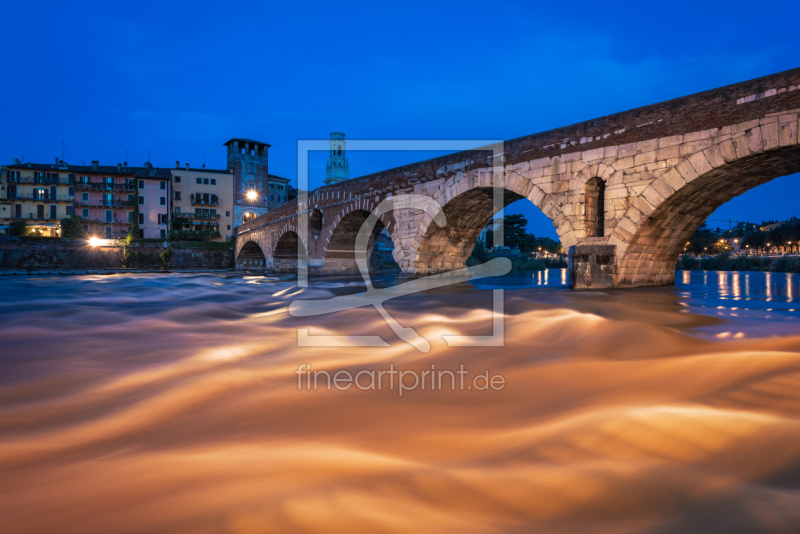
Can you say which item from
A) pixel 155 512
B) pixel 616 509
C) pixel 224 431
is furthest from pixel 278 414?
pixel 616 509

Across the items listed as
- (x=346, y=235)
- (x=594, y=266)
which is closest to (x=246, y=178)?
(x=346, y=235)

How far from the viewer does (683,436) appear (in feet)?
6.59

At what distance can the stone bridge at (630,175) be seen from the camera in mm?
7613

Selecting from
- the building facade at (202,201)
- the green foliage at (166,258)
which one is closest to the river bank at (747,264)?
the green foliage at (166,258)

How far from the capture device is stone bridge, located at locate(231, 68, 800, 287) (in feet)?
25.0

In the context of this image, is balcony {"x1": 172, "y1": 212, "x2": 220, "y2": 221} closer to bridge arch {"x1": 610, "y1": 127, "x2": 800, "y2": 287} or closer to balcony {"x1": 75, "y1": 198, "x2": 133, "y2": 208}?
balcony {"x1": 75, "y1": 198, "x2": 133, "y2": 208}

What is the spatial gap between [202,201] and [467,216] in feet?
137

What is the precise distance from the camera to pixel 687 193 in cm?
898

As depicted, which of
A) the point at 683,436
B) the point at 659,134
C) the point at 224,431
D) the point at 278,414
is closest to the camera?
the point at 683,436

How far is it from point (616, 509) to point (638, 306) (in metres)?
6.64

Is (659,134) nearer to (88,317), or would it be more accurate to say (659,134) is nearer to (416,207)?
(416,207)

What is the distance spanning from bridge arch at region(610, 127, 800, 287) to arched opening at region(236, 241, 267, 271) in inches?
1119

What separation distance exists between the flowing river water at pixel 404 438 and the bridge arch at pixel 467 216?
6.71 meters

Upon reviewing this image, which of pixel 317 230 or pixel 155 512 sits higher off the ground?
pixel 317 230
